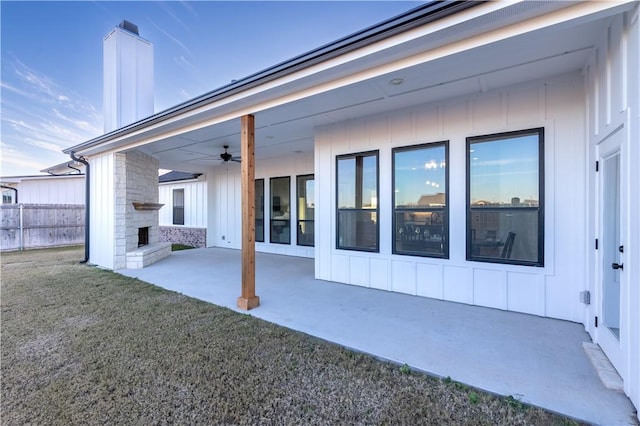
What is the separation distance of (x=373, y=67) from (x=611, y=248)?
2.87 m

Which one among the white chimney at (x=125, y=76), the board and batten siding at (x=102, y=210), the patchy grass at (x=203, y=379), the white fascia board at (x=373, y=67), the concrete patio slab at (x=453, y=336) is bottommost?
the patchy grass at (x=203, y=379)

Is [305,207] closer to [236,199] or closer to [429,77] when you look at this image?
[236,199]

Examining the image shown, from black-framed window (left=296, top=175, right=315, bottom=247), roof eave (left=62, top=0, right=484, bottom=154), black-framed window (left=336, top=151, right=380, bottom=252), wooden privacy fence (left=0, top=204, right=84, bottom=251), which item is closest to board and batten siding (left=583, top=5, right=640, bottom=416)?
roof eave (left=62, top=0, right=484, bottom=154)

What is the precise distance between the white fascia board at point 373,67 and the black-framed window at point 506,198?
191 cm

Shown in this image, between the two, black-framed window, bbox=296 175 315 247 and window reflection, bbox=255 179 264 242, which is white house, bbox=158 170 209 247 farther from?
black-framed window, bbox=296 175 315 247

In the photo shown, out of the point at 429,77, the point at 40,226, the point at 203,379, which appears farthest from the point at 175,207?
the point at 429,77

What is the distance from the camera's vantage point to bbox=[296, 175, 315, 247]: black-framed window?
811 cm

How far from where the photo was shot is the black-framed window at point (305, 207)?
8109 millimetres

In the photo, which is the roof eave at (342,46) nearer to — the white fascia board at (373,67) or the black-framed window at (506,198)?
the white fascia board at (373,67)

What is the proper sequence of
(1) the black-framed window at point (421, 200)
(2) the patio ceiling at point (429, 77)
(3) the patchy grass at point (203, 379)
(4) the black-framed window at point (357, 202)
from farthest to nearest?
(4) the black-framed window at point (357, 202), (1) the black-framed window at point (421, 200), (2) the patio ceiling at point (429, 77), (3) the patchy grass at point (203, 379)

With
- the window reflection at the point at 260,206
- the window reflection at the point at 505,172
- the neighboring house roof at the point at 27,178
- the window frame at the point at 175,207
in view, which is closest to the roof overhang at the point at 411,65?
the window reflection at the point at 505,172

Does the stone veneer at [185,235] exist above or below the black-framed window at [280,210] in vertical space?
below

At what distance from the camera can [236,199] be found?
993 centimetres

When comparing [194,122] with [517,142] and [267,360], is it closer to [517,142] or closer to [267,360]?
[267,360]
